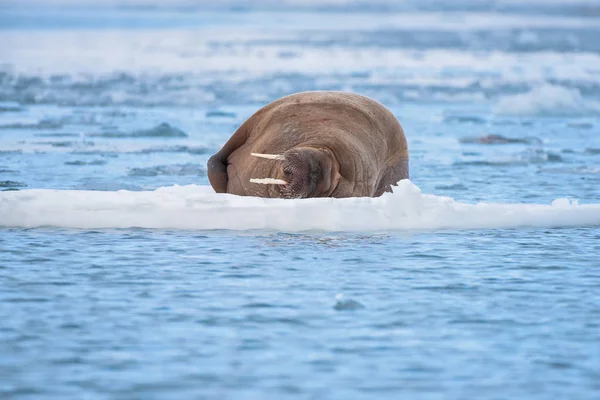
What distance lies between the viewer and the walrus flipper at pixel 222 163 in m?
11.0

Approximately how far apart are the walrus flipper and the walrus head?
1076 mm

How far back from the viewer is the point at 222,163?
11.1 metres

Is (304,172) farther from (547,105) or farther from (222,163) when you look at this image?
(547,105)

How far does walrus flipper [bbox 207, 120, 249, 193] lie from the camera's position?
36.1 feet

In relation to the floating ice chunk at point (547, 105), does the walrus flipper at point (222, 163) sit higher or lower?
lower

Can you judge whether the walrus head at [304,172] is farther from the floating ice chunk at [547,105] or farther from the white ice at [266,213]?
the floating ice chunk at [547,105]

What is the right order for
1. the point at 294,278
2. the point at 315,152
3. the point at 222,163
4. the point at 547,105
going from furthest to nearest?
the point at 547,105
the point at 222,163
the point at 315,152
the point at 294,278

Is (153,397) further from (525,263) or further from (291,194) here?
(291,194)

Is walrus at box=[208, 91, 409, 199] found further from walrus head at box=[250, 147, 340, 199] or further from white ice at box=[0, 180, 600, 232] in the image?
white ice at box=[0, 180, 600, 232]

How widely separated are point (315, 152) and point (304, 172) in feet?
0.70

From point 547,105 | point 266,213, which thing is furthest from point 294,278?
point 547,105

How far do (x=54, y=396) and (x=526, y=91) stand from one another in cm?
2673

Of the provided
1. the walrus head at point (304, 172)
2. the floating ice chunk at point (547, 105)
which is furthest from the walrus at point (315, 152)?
the floating ice chunk at point (547, 105)

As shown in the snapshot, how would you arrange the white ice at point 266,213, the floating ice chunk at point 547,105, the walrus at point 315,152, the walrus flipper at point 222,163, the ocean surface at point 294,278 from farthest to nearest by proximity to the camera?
1. the floating ice chunk at point 547,105
2. the walrus flipper at point 222,163
3. the walrus at point 315,152
4. the white ice at point 266,213
5. the ocean surface at point 294,278
